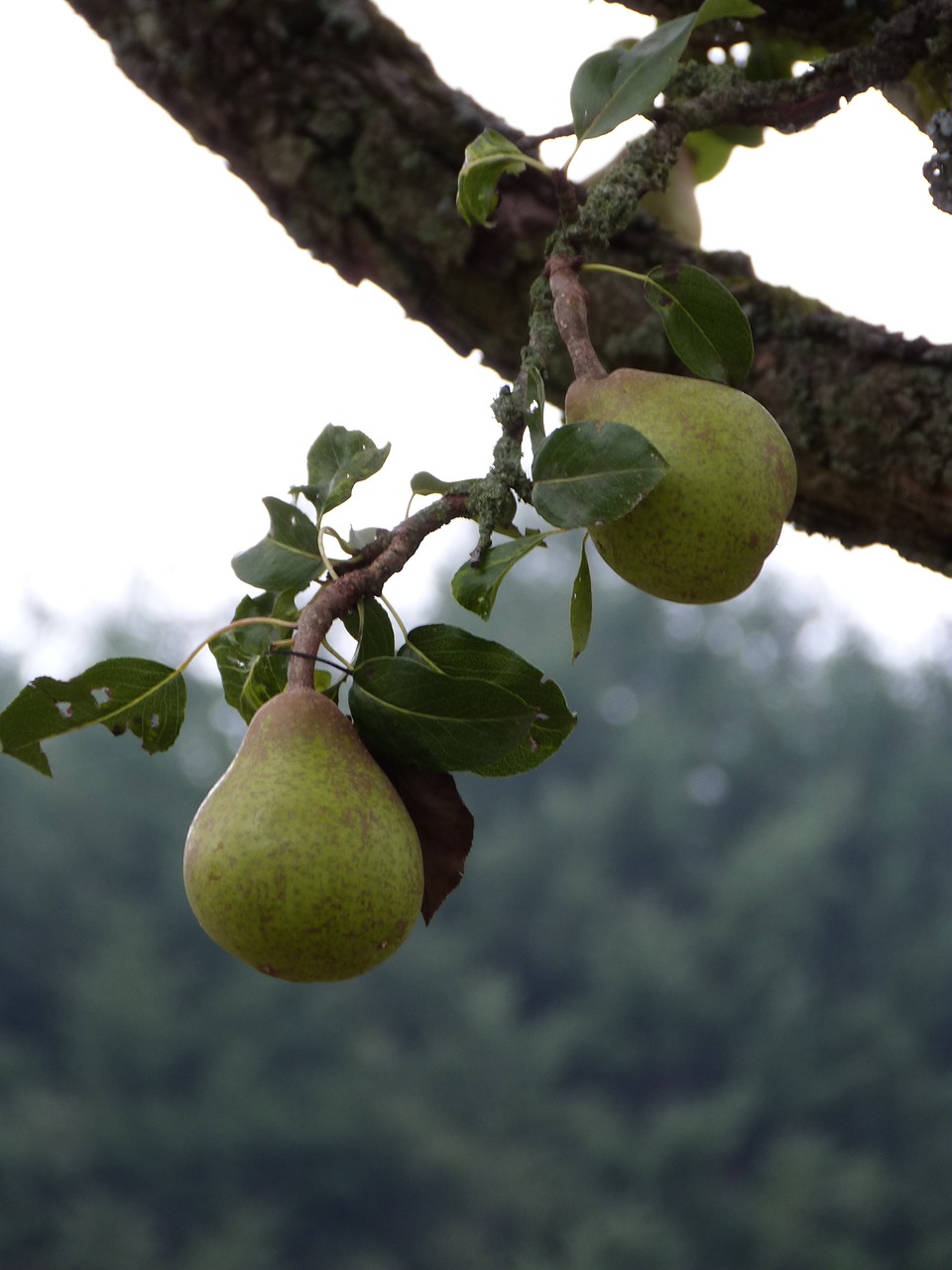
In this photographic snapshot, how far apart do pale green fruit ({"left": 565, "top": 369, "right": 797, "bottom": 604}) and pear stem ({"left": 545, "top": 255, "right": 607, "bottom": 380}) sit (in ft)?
0.10

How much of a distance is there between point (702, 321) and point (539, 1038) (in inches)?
964

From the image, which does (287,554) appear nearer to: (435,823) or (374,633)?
(374,633)

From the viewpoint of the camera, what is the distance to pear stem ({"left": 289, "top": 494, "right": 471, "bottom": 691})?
2.64 ft

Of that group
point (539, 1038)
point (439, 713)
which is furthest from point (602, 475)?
point (539, 1038)

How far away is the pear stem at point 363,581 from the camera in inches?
31.7

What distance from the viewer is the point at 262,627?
0.92m

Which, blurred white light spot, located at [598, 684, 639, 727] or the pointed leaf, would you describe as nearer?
the pointed leaf

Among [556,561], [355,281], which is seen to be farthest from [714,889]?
[355,281]

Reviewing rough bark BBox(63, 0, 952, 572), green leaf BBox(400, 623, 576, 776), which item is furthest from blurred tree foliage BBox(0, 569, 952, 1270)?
green leaf BBox(400, 623, 576, 776)

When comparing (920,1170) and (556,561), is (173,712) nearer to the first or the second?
(920,1170)

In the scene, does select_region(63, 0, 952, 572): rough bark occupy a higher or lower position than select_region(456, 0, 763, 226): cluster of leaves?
higher

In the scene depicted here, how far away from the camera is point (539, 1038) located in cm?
2436

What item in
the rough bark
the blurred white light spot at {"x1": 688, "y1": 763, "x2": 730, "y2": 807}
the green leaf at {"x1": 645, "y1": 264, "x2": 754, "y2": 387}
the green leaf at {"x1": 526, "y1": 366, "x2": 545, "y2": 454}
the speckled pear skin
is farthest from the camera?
the blurred white light spot at {"x1": 688, "y1": 763, "x2": 730, "y2": 807}

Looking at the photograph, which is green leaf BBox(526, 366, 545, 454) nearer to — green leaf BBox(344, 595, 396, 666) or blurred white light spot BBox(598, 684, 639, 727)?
green leaf BBox(344, 595, 396, 666)
